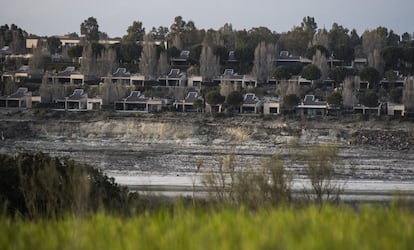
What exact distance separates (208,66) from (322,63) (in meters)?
7.57

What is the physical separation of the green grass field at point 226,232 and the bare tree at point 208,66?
35.9 metres

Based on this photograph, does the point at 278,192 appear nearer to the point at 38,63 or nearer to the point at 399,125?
the point at 399,125

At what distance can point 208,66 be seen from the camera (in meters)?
41.3

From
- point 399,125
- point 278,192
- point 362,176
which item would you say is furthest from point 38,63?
point 278,192

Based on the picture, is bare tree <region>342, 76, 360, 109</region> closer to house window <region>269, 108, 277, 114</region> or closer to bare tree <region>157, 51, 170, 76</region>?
house window <region>269, 108, 277, 114</region>

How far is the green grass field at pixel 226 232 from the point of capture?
4.24 metres

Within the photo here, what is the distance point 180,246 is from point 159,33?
59.3 m

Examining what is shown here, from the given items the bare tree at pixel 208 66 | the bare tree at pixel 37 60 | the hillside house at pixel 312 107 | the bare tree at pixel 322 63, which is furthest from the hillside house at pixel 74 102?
the bare tree at pixel 322 63

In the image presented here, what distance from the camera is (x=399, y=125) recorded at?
101 feet

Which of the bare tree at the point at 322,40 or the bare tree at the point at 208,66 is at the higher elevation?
the bare tree at the point at 322,40

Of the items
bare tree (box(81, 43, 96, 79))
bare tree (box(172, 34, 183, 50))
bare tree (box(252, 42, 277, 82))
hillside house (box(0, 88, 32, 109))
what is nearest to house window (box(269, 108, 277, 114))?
bare tree (box(252, 42, 277, 82))

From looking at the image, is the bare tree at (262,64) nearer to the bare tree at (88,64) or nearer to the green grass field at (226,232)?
the bare tree at (88,64)

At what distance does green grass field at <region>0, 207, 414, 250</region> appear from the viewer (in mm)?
4238

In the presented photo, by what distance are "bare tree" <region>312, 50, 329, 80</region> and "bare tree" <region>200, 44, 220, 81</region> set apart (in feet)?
21.6
